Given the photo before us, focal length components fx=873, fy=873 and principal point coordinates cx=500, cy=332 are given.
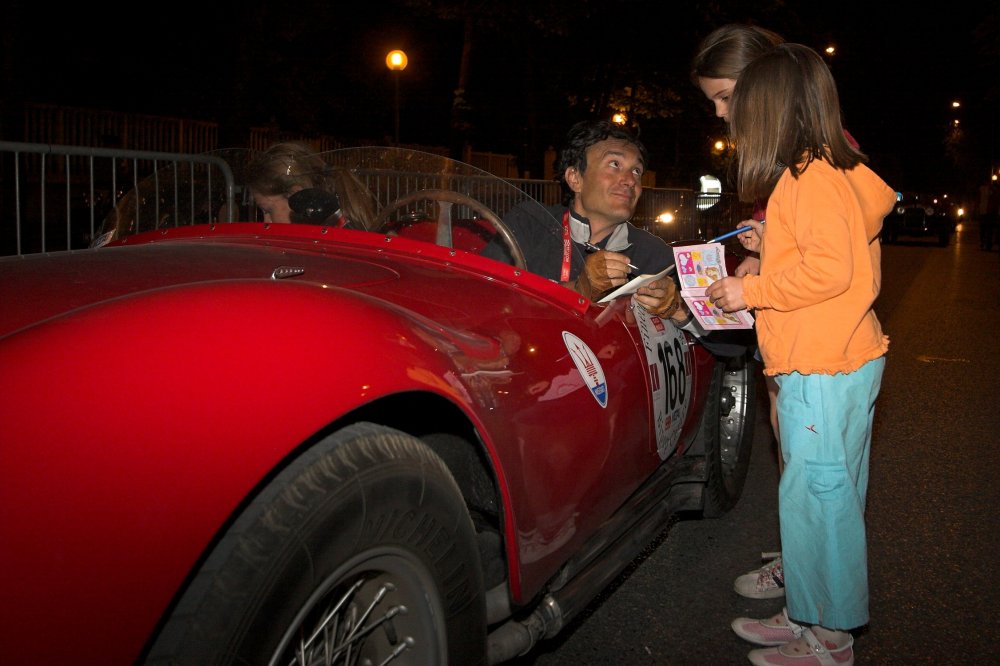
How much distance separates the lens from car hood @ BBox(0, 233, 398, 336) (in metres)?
1.81

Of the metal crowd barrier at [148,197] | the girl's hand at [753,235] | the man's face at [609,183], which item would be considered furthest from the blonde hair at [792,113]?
the man's face at [609,183]

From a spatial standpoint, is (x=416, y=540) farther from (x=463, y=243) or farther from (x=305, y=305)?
(x=463, y=243)

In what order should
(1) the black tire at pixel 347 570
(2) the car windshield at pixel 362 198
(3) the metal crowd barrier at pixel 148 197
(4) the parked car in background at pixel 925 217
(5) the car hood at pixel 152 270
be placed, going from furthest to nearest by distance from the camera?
(4) the parked car in background at pixel 925 217 → (3) the metal crowd barrier at pixel 148 197 → (2) the car windshield at pixel 362 198 → (5) the car hood at pixel 152 270 → (1) the black tire at pixel 347 570

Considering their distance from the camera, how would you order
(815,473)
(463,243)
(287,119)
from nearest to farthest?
(815,473) < (463,243) < (287,119)

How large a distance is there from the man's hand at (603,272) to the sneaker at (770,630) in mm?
1218

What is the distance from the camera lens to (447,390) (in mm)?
1811

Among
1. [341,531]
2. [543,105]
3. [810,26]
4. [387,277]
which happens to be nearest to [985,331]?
[387,277]

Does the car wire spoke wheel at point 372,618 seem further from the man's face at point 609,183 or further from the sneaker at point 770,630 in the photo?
the man's face at point 609,183

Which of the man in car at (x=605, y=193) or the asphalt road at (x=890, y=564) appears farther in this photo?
the man in car at (x=605, y=193)

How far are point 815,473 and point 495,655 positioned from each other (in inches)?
44.6

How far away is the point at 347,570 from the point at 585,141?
2.70 metres

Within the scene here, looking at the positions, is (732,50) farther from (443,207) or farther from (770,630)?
(770,630)

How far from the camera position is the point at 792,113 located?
2.44 metres

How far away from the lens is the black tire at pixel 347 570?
134 centimetres
